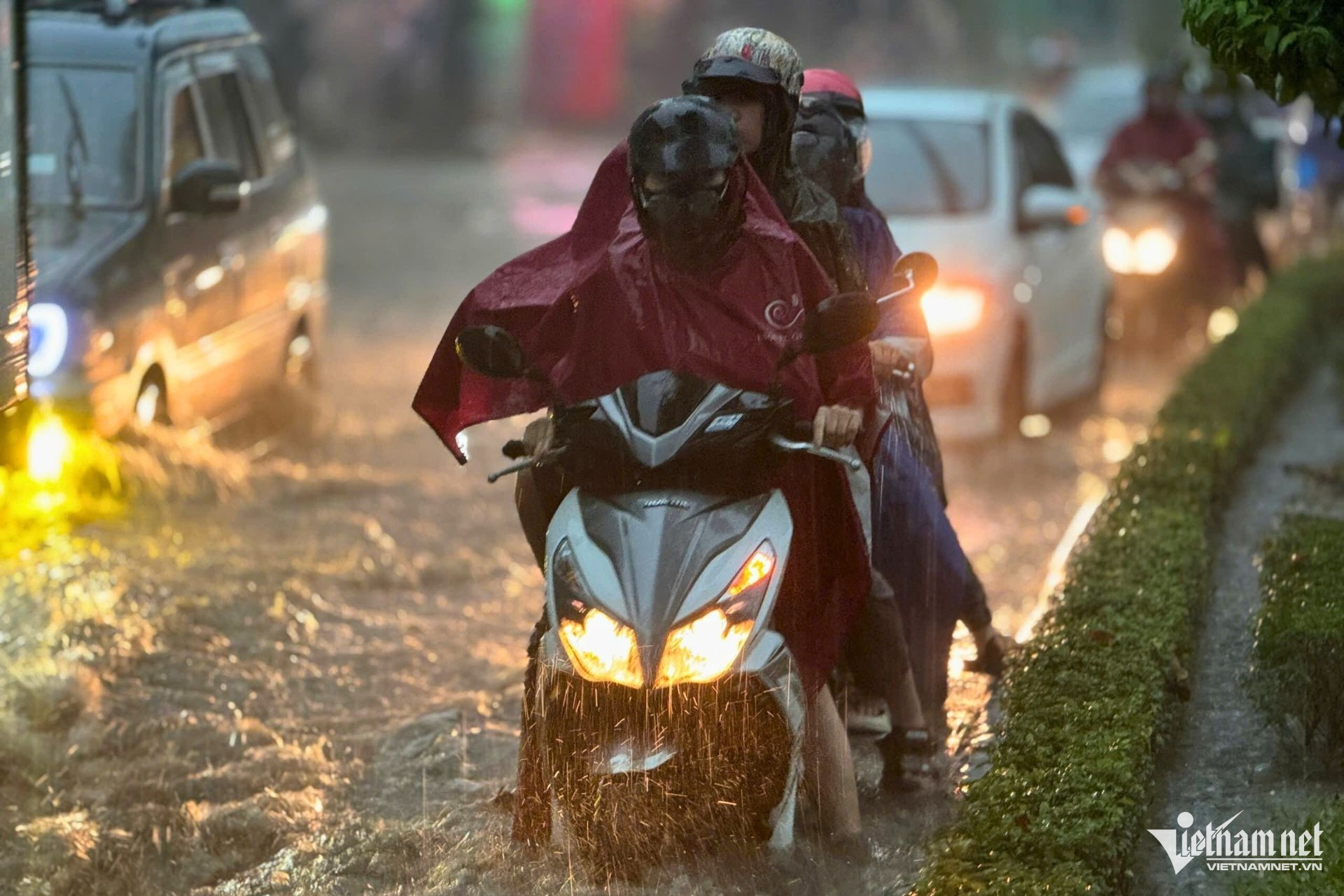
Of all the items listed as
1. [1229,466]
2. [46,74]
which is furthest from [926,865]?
[46,74]

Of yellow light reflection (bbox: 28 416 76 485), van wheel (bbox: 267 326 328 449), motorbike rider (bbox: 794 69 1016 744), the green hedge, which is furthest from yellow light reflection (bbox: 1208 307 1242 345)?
motorbike rider (bbox: 794 69 1016 744)

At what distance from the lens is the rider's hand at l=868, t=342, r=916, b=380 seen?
5.54 metres

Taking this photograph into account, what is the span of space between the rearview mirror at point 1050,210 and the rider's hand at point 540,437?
20.0 feet

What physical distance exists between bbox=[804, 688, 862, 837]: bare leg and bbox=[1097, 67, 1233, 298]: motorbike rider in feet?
33.0

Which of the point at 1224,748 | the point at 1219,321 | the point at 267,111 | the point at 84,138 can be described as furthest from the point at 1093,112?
the point at 1224,748

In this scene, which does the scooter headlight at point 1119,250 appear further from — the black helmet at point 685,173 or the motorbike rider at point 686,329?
the black helmet at point 685,173

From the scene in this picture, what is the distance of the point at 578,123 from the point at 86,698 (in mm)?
34492

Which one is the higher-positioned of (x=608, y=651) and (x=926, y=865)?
(x=608, y=651)

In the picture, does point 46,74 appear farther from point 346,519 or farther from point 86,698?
point 86,698

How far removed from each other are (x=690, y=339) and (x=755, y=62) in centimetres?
73

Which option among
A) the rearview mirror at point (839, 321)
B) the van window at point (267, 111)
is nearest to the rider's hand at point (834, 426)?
the rearview mirror at point (839, 321)

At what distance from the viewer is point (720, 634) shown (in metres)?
4.65

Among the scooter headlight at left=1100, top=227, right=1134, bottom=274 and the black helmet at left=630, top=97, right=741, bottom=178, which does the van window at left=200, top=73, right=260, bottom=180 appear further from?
the scooter headlight at left=1100, top=227, right=1134, bottom=274

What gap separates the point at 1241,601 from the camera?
6.92 m
